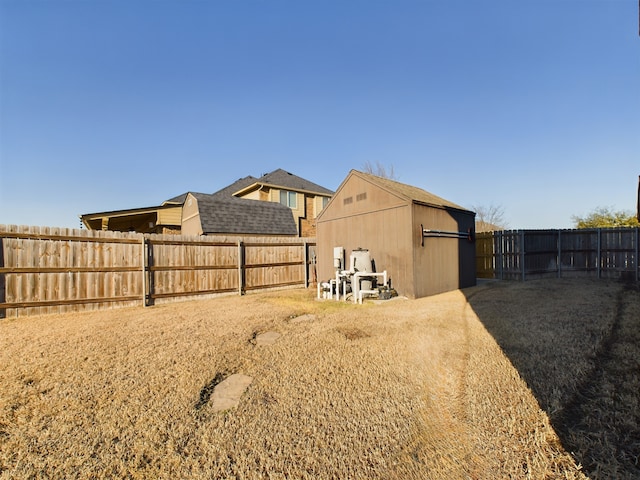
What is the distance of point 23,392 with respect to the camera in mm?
2939

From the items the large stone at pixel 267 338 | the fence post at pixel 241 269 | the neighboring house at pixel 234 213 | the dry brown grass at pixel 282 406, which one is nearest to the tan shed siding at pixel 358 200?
the fence post at pixel 241 269

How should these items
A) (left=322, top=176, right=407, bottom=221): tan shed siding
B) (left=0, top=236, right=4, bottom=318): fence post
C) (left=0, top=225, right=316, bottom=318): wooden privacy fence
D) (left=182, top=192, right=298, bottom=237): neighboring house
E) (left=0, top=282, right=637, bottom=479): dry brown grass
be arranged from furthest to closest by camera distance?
(left=182, top=192, right=298, bottom=237): neighboring house → (left=322, top=176, right=407, bottom=221): tan shed siding → (left=0, top=225, right=316, bottom=318): wooden privacy fence → (left=0, top=236, right=4, bottom=318): fence post → (left=0, top=282, right=637, bottom=479): dry brown grass

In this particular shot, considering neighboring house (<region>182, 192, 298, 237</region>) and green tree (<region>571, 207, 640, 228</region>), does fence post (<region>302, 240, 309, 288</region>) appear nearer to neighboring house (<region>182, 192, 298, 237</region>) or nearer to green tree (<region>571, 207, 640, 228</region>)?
neighboring house (<region>182, 192, 298, 237</region>)

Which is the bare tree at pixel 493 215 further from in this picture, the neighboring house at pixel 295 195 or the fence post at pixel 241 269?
the fence post at pixel 241 269

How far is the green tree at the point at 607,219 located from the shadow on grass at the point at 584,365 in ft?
44.0

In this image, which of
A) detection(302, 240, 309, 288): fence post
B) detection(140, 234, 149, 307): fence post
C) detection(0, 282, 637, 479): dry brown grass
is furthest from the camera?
detection(302, 240, 309, 288): fence post

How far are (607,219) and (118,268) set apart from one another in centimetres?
2587

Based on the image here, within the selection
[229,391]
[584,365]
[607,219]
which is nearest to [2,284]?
[229,391]

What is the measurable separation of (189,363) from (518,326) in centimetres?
548

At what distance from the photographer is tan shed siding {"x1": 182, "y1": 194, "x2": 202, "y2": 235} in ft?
50.1

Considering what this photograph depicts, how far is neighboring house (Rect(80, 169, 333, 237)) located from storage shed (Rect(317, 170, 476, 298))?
5559mm

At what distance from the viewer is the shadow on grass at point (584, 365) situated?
2034 millimetres

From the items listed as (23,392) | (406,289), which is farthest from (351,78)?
(23,392)

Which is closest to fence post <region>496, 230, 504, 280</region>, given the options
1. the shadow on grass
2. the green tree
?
the shadow on grass
